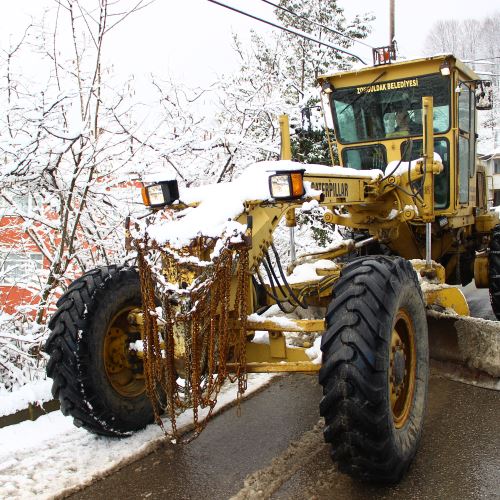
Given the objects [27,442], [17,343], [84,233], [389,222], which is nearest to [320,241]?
[389,222]

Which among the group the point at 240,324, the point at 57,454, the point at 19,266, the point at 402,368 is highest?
the point at 19,266

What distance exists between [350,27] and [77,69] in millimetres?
17088

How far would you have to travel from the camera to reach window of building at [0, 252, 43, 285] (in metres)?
5.67

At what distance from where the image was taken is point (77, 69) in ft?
19.7

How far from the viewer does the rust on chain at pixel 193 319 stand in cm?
327

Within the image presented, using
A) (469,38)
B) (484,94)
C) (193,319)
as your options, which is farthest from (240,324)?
(469,38)

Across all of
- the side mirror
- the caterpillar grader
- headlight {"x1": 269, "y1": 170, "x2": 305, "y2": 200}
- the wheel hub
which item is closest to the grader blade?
the caterpillar grader

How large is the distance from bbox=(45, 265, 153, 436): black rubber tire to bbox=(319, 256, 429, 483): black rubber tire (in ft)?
5.18

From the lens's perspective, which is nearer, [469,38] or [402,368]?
[402,368]

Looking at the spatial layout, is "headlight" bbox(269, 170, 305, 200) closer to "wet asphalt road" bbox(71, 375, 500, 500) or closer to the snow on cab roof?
"wet asphalt road" bbox(71, 375, 500, 500)

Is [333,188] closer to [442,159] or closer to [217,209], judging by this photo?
Answer: [217,209]

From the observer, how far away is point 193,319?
322 centimetres

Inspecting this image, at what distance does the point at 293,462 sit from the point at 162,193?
1.92 meters

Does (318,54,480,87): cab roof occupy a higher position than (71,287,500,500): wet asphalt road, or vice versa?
(318,54,480,87): cab roof
